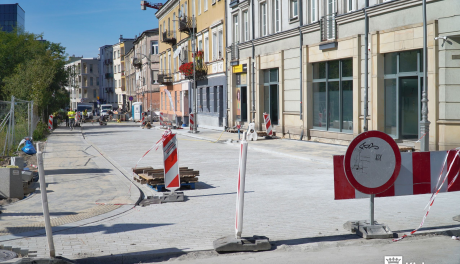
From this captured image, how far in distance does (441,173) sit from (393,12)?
1165cm

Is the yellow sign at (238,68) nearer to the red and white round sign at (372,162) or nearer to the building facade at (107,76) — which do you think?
the red and white round sign at (372,162)

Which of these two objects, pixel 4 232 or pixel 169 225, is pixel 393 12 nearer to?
pixel 169 225

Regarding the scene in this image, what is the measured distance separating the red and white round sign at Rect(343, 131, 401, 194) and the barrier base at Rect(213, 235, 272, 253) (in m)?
1.38

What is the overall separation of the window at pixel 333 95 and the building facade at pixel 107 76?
292ft

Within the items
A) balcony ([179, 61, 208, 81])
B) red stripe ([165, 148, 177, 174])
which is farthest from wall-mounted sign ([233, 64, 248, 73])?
red stripe ([165, 148, 177, 174])

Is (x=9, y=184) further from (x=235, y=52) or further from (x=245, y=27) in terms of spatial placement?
(x=235, y=52)

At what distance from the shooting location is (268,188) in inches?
419

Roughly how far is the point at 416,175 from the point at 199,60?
3471cm

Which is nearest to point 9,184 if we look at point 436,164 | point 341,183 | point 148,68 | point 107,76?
point 341,183

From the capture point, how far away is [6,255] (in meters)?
5.75

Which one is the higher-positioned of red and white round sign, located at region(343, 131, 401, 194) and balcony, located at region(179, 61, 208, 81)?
balcony, located at region(179, 61, 208, 81)

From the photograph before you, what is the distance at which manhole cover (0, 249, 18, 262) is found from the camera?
18.5 ft

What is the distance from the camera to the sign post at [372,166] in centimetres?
642

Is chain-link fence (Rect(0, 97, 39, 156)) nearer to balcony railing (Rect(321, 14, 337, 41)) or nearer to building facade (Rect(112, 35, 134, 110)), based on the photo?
balcony railing (Rect(321, 14, 337, 41))
